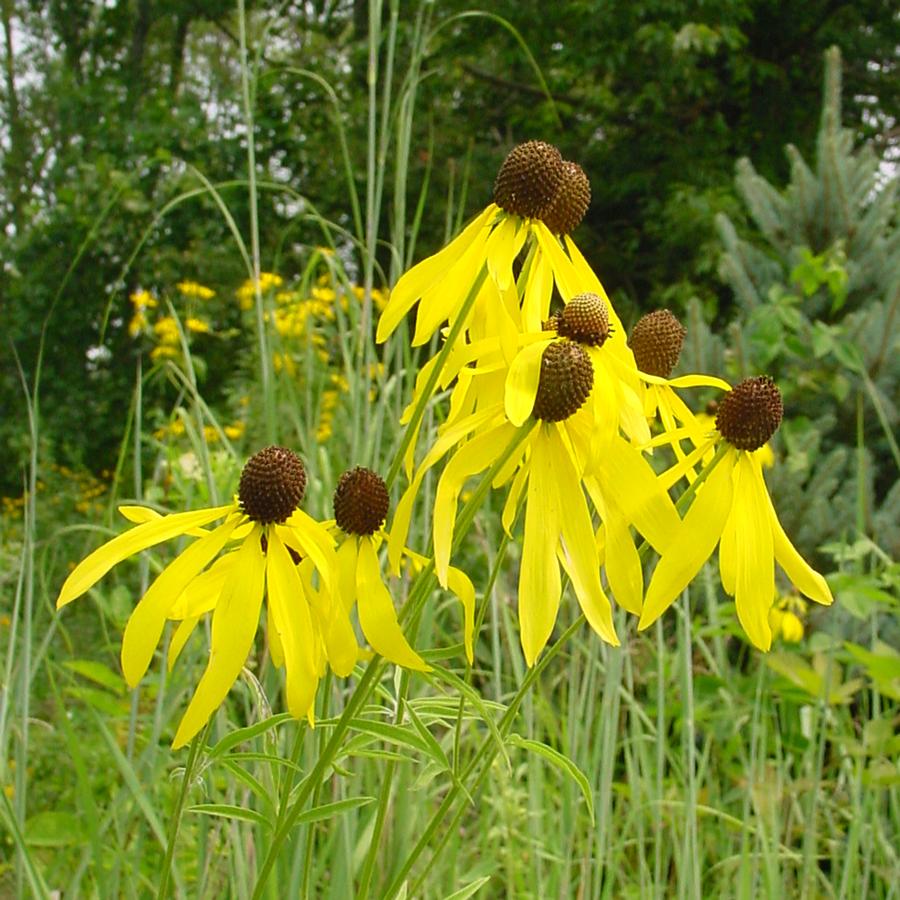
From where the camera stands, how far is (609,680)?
118 cm

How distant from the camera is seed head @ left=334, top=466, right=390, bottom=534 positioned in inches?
25.8

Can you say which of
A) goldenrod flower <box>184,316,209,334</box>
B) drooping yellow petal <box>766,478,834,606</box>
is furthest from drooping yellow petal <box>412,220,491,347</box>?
goldenrod flower <box>184,316,209,334</box>

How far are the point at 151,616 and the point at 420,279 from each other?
248mm

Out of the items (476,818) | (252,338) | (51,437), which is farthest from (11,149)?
(476,818)

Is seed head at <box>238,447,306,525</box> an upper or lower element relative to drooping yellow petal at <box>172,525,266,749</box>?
upper

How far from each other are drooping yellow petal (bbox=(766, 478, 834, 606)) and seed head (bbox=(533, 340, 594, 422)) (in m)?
0.13

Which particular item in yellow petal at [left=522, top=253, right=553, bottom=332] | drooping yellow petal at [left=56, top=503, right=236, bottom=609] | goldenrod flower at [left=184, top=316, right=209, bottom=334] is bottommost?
drooping yellow petal at [left=56, top=503, right=236, bottom=609]

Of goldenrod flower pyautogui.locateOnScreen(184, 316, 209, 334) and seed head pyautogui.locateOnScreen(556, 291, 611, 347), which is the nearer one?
seed head pyautogui.locateOnScreen(556, 291, 611, 347)

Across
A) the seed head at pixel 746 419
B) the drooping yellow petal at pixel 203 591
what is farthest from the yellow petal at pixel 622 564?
the drooping yellow petal at pixel 203 591

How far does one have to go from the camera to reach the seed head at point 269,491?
0.63m

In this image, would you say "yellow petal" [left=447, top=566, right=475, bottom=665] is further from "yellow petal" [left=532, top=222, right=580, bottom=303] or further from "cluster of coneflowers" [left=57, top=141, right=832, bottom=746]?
"yellow petal" [left=532, top=222, right=580, bottom=303]

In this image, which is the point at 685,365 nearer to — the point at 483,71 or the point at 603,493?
the point at 603,493

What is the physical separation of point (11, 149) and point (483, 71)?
5365 mm

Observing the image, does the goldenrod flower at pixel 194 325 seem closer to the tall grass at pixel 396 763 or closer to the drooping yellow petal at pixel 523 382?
the tall grass at pixel 396 763
